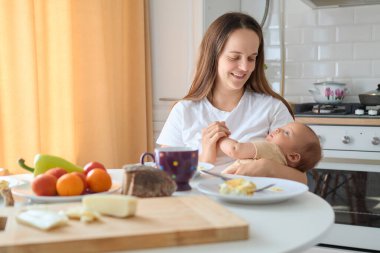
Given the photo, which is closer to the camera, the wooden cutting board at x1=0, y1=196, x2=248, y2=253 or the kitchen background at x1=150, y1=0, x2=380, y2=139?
the wooden cutting board at x1=0, y1=196, x2=248, y2=253

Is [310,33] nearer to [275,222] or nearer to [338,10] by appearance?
[338,10]

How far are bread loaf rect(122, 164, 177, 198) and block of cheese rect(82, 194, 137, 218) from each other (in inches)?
7.1

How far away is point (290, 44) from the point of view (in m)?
3.26

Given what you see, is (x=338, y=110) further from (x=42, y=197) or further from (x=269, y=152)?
(x=42, y=197)

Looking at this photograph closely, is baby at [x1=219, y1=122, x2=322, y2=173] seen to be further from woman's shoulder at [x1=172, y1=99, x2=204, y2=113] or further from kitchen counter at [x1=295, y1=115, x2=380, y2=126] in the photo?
kitchen counter at [x1=295, y1=115, x2=380, y2=126]

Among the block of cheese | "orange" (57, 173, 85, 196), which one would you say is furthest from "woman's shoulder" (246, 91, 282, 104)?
the block of cheese

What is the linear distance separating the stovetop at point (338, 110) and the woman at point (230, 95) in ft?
2.13

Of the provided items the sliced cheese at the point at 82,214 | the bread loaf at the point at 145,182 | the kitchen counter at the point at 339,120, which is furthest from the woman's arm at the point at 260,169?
the kitchen counter at the point at 339,120

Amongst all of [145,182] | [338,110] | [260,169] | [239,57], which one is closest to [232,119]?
[239,57]

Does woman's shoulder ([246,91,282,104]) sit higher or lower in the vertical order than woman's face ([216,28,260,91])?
lower

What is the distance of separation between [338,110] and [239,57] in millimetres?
1117

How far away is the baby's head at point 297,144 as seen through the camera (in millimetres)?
1661

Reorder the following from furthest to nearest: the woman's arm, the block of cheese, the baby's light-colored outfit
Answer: the baby's light-colored outfit, the woman's arm, the block of cheese

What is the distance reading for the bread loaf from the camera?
103 centimetres
